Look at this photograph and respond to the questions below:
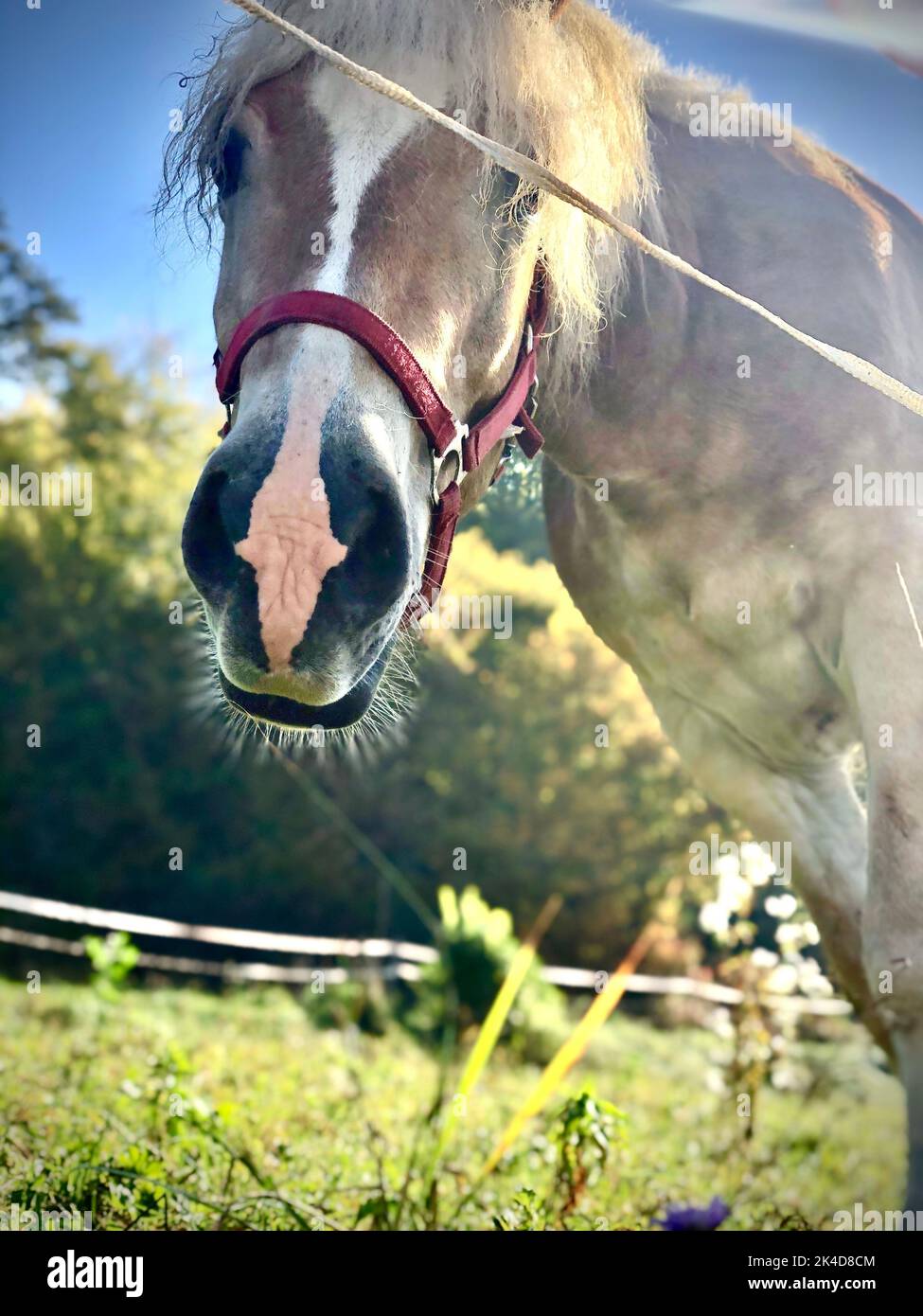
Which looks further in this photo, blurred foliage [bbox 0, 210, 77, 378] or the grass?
blurred foliage [bbox 0, 210, 77, 378]

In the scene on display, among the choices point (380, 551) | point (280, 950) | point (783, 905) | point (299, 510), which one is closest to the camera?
point (299, 510)

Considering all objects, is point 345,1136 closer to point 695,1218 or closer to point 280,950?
point 695,1218

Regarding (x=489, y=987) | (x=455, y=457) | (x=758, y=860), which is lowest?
(x=489, y=987)

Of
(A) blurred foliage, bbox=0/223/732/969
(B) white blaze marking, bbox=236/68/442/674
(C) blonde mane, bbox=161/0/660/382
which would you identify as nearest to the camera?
(B) white blaze marking, bbox=236/68/442/674

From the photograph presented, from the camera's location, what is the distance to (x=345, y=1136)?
3328 mm

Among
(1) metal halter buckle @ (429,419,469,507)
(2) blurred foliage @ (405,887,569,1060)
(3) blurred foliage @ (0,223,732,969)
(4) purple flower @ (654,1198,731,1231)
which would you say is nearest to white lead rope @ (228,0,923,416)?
(1) metal halter buckle @ (429,419,469,507)

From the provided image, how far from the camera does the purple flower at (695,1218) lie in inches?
84.3

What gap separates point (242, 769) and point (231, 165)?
11.2m

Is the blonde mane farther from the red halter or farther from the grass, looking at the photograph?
the grass

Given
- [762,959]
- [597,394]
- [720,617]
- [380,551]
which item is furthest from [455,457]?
[762,959]

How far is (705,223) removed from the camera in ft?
7.77

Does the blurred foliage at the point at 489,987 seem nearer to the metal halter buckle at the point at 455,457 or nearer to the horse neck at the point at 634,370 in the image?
the horse neck at the point at 634,370

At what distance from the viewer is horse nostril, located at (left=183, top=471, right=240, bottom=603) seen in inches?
61.4
